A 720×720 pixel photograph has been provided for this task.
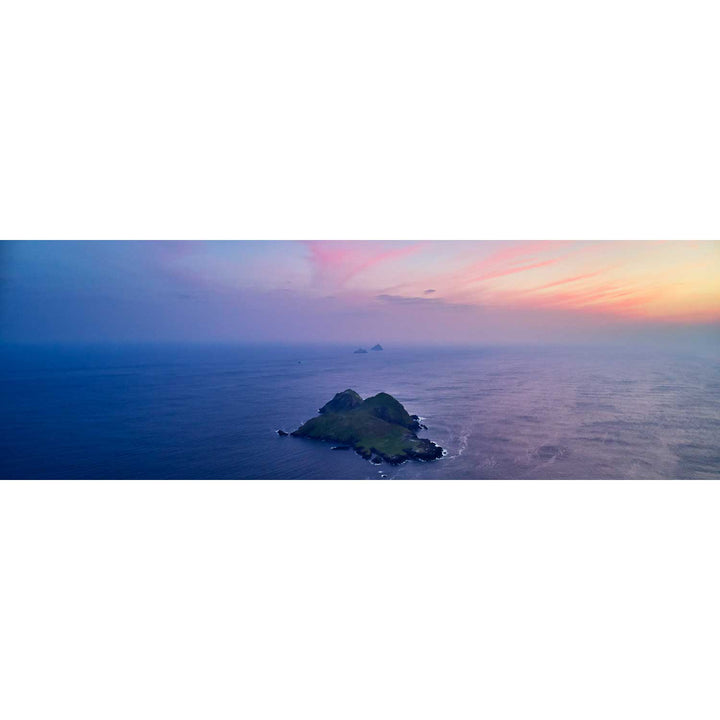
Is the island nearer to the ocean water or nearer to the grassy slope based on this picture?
the grassy slope

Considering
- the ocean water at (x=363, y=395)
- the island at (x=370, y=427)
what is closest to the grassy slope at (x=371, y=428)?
the island at (x=370, y=427)

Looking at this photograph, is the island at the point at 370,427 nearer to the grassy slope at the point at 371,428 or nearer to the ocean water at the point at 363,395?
the grassy slope at the point at 371,428

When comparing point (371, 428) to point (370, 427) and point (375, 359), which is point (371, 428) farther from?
point (375, 359)

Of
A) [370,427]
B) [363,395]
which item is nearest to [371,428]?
[370,427]

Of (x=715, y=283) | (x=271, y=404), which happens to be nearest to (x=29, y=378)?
(x=271, y=404)

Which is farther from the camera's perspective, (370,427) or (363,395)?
(363,395)

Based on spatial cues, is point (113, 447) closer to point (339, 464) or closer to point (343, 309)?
point (339, 464)
